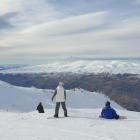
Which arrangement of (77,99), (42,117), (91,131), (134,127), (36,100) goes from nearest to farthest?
(91,131) < (134,127) < (42,117) < (36,100) < (77,99)

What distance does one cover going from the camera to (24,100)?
215 ft

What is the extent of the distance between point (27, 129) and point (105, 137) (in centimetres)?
399

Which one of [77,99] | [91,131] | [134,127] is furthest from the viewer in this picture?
[77,99]

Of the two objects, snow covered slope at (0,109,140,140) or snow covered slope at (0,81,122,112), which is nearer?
snow covered slope at (0,109,140,140)

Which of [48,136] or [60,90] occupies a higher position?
[60,90]

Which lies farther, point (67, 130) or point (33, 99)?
point (33, 99)

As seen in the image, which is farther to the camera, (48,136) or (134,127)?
(134,127)

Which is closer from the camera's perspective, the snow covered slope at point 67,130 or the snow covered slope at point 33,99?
the snow covered slope at point 67,130

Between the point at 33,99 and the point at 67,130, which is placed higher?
the point at 33,99

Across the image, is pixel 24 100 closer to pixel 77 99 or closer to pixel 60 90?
pixel 77 99

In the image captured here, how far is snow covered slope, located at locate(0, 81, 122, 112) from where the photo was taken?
2402 inches

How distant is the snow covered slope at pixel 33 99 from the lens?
2402 inches

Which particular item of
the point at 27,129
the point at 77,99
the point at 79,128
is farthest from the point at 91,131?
the point at 77,99

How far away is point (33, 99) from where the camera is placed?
69.1 metres
